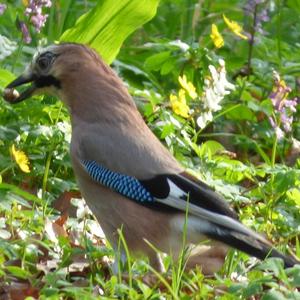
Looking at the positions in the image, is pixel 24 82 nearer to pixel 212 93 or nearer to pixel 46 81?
pixel 46 81

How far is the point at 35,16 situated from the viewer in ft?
21.3

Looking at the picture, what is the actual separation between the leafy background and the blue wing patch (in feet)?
0.80

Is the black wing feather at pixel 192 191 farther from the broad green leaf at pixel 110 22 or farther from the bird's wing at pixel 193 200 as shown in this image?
the broad green leaf at pixel 110 22

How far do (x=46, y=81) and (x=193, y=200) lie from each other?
1.02 metres

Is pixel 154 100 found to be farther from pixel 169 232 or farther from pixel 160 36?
pixel 160 36

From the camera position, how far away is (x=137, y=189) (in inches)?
210

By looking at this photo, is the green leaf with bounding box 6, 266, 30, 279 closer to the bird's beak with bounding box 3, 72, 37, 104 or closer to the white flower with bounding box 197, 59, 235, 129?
the bird's beak with bounding box 3, 72, 37, 104

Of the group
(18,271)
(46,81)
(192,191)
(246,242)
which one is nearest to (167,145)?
(46,81)

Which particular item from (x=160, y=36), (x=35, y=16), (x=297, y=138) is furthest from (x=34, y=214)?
(x=160, y=36)

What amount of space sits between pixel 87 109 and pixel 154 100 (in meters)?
0.93

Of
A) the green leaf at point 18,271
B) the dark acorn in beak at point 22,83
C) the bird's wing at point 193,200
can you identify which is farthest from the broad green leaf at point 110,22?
the green leaf at point 18,271

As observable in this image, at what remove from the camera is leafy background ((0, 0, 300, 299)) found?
4.84 m

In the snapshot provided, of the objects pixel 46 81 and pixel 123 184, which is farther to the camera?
pixel 46 81

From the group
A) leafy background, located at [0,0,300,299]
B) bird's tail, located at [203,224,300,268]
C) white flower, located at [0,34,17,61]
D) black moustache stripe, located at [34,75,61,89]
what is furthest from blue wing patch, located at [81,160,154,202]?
white flower, located at [0,34,17,61]
